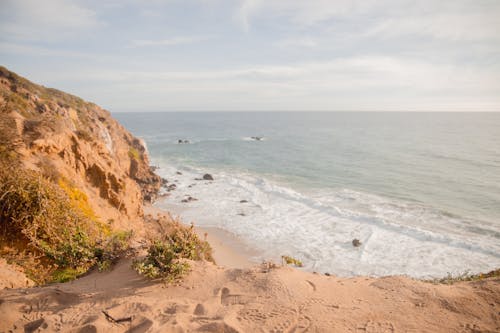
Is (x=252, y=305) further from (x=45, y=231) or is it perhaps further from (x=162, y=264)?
(x=45, y=231)

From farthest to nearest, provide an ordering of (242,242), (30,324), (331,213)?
(331,213) → (242,242) → (30,324)

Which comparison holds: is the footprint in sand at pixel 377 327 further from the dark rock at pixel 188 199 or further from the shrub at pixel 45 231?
the dark rock at pixel 188 199

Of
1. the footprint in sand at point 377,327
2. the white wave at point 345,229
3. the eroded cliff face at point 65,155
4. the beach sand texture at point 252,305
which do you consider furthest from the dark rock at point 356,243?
the footprint in sand at point 377,327

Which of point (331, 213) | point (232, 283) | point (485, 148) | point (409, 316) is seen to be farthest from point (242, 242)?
point (485, 148)

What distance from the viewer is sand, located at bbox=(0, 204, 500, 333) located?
4.47m

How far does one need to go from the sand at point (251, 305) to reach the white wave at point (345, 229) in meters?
10.9

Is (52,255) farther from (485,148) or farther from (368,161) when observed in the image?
(485,148)

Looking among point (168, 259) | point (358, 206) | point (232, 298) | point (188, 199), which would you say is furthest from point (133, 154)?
point (232, 298)

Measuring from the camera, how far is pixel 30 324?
445 cm

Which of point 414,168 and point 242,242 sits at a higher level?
point 414,168

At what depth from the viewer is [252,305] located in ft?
16.4

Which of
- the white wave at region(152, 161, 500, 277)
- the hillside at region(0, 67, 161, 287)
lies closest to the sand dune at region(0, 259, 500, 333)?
the hillside at region(0, 67, 161, 287)

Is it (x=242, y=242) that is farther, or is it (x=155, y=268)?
(x=242, y=242)

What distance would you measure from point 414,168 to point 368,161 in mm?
6644
